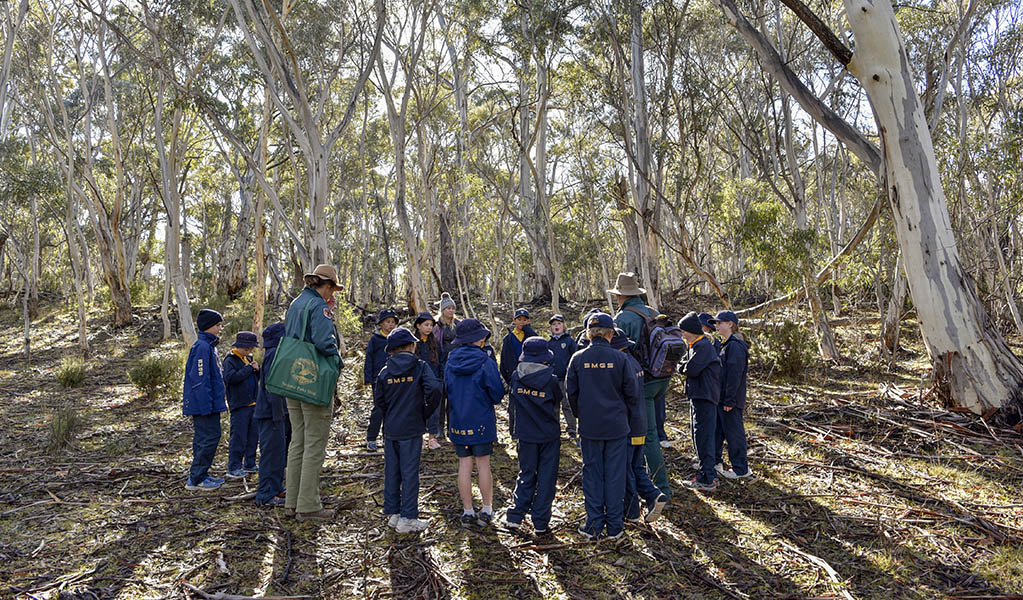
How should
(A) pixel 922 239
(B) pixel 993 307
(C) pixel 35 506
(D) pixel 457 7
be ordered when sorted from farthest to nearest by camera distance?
(D) pixel 457 7
(B) pixel 993 307
(A) pixel 922 239
(C) pixel 35 506

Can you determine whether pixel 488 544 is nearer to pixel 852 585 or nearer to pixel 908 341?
pixel 852 585

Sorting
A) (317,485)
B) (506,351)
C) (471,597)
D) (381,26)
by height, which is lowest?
(471,597)

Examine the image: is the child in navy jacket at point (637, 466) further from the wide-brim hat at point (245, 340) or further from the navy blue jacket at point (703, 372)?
the wide-brim hat at point (245, 340)

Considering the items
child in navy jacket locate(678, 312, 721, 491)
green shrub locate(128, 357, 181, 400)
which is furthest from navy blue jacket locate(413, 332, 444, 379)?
green shrub locate(128, 357, 181, 400)

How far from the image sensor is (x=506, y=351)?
23.7 feet

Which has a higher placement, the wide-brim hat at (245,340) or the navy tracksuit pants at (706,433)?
the wide-brim hat at (245,340)

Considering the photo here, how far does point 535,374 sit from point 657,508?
131 cm

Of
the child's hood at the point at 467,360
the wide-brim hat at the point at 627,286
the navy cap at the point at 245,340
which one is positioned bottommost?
the child's hood at the point at 467,360

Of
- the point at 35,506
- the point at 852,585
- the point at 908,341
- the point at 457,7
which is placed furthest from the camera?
the point at 457,7

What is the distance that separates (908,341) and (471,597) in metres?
13.1

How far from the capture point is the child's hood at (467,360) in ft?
15.0

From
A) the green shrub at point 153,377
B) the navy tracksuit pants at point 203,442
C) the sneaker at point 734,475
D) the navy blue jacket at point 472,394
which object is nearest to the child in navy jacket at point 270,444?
the navy tracksuit pants at point 203,442

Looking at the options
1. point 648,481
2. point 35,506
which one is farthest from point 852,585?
point 35,506

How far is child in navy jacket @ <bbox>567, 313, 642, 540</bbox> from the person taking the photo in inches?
167
